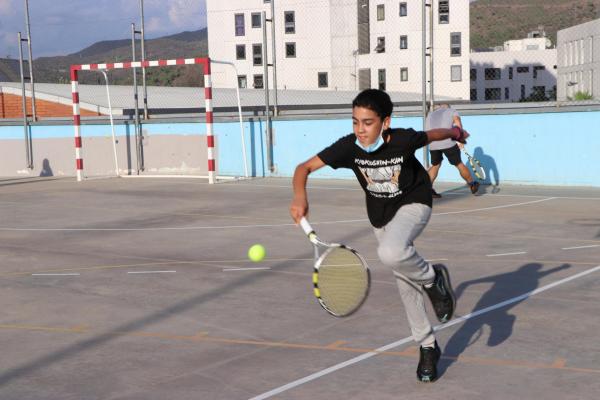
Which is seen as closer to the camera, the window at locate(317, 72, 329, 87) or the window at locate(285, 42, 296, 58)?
the window at locate(317, 72, 329, 87)

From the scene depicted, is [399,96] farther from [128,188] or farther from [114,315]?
[114,315]

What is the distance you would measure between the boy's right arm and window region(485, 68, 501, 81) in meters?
88.1

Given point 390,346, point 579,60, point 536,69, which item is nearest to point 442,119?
point 390,346

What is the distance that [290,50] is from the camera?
64.4 meters

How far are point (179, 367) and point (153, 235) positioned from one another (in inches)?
267

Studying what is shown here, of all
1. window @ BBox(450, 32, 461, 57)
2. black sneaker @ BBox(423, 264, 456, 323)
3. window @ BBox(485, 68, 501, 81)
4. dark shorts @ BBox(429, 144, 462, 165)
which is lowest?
black sneaker @ BBox(423, 264, 456, 323)

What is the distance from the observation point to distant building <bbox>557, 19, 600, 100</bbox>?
61.1m

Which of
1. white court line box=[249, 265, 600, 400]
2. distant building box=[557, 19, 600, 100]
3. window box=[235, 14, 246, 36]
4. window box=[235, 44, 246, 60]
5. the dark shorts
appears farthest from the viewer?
window box=[235, 14, 246, 36]

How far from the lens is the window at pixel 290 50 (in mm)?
64125

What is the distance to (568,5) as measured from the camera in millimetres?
145250

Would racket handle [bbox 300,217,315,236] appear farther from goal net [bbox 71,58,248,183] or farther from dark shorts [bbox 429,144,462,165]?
goal net [bbox 71,58,248,183]

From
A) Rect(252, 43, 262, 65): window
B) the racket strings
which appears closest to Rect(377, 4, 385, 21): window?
Rect(252, 43, 262, 65): window

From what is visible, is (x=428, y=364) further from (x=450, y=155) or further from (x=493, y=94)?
(x=493, y=94)

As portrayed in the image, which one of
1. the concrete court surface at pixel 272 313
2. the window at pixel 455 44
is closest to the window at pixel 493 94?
the window at pixel 455 44
